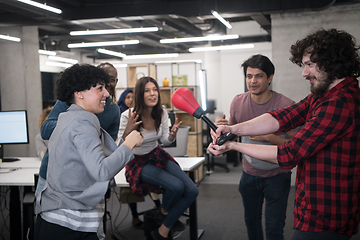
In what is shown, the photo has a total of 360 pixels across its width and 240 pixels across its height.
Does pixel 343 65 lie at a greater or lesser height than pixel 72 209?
greater

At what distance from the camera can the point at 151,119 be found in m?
3.09

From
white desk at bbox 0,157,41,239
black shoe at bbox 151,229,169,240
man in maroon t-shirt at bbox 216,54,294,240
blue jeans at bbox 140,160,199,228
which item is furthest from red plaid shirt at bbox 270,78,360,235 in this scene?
white desk at bbox 0,157,41,239

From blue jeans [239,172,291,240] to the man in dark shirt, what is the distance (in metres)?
0.82

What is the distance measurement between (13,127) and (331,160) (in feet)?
11.3

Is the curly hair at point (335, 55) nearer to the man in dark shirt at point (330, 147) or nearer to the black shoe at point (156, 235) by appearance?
the man in dark shirt at point (330, 147)

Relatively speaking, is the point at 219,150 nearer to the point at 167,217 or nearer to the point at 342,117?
the point at 342,117

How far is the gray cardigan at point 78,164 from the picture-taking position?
5.05 feet

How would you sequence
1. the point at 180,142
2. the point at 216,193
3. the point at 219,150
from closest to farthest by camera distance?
the point at 219,150 → the point at 180,142 → the point at 216,193

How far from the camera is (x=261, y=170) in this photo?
2234mm

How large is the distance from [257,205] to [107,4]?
5670 mm

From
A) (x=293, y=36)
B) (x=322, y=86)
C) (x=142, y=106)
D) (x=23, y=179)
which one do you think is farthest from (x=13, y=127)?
(x=293, y=36)

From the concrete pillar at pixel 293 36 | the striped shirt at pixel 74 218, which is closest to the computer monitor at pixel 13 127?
the striped shirt at pixel 74 218

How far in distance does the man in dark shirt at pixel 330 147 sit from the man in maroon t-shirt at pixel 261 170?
0.75 meters

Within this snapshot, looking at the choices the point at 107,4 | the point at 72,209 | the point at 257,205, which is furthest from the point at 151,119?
the point at 107,4
